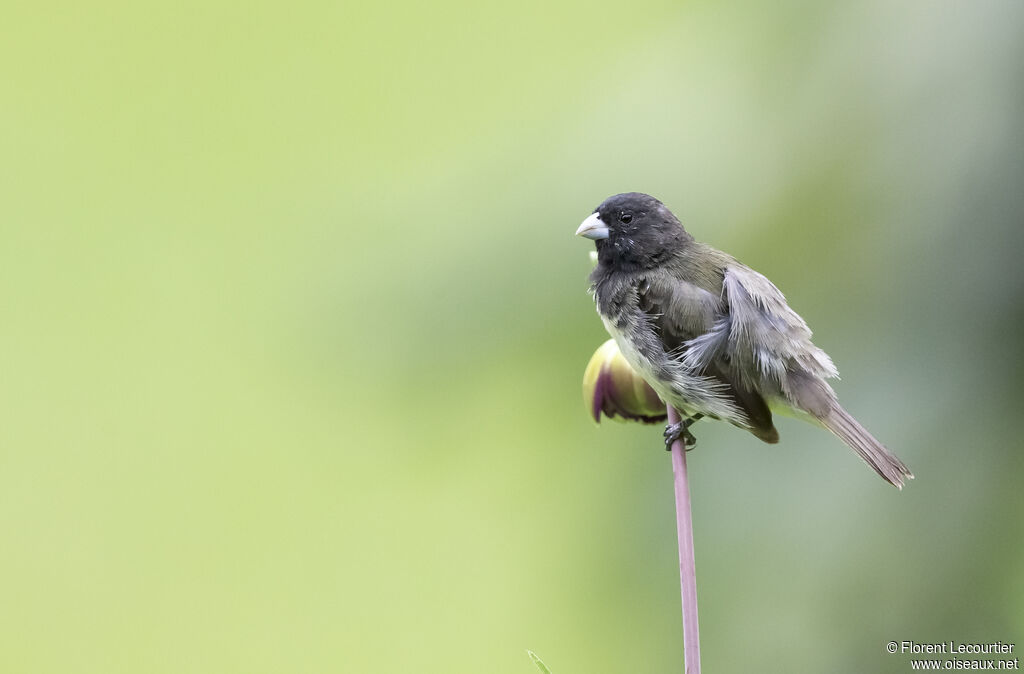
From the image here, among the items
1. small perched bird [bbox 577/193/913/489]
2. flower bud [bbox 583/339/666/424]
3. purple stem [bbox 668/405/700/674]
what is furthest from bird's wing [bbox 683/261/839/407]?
purple stem [bbox 668/405/700/674]

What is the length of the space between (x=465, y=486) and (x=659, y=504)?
123 cm

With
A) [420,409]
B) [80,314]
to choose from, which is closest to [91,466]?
[80,314]

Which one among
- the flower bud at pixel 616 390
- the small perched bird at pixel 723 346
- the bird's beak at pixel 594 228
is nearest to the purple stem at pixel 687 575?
the flower bud at pixel 616 390

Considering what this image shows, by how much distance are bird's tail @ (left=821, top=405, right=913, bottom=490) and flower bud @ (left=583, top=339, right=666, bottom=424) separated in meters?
0.20

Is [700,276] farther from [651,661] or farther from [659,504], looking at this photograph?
[651,661]

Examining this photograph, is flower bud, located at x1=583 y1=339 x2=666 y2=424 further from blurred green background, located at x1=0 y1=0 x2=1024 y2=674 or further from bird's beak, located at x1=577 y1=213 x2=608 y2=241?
bird's beak, located at x1=577 y1=213 x2=608 y2=241

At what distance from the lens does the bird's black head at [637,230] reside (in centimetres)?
130

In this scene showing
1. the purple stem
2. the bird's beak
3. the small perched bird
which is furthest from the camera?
the bird's beak

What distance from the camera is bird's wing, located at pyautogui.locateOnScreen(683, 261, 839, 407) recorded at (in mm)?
1110

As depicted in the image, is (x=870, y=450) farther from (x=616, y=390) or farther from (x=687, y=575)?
(x=687, y=575)

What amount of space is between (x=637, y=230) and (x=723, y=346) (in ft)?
0.79

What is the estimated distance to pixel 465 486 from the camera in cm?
228

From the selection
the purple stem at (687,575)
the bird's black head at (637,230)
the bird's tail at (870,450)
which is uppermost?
the bird's black head at (637,230)

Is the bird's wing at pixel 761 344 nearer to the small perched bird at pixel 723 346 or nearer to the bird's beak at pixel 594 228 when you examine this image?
the small perched bird at pixel 723 346
